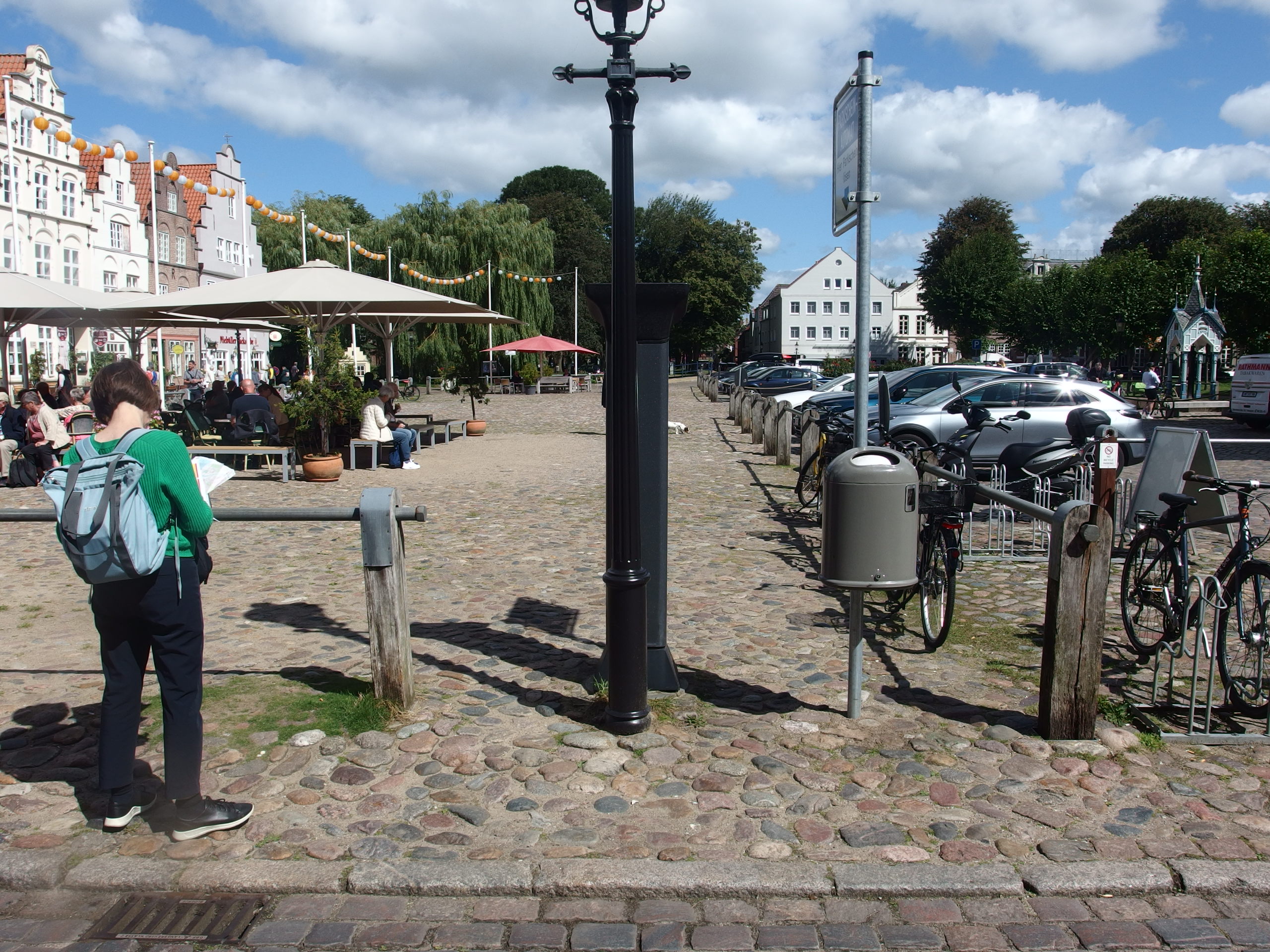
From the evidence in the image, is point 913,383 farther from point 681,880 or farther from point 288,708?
point 681,880

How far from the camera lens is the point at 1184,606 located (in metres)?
5.46

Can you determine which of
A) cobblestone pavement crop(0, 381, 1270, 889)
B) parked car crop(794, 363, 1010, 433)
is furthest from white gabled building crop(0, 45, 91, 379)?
cobblestone pavement crop(0, 381, 1270, 889)

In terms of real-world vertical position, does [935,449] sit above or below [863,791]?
above

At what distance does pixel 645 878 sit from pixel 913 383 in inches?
691

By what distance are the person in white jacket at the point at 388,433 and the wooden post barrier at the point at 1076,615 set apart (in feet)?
42.1

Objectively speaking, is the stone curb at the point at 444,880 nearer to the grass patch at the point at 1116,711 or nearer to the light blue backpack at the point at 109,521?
the light blue backpack at the point at 109,521

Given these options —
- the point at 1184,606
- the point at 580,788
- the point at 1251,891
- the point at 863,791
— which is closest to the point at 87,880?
the point at 580,788

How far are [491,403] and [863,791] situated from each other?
35039mm

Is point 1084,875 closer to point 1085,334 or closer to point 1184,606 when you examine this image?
point 1184,606

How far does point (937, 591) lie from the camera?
6.20 m

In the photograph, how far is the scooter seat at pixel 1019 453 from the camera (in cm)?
1045

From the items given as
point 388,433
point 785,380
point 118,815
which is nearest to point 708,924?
point 118,815

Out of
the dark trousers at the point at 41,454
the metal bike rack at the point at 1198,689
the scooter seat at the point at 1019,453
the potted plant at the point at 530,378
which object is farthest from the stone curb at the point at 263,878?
the potted plant at the point at 530,378

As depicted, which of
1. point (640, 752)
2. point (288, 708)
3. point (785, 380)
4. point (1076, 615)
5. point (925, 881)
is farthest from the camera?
point (785, 380)
